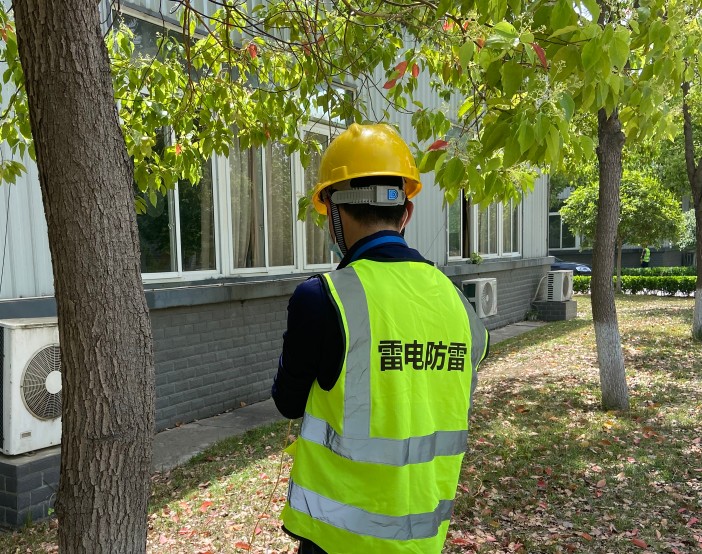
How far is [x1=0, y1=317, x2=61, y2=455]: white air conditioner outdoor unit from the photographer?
405cm

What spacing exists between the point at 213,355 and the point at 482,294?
6.37m

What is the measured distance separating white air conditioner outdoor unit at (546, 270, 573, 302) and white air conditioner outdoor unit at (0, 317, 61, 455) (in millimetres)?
13105

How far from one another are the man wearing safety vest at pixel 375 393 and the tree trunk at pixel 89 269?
0.51 metres

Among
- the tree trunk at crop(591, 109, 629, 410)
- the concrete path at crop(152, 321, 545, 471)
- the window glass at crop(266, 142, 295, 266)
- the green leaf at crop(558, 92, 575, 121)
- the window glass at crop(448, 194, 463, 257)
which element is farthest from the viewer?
the window glass at crop(448, 194, 463, 257)

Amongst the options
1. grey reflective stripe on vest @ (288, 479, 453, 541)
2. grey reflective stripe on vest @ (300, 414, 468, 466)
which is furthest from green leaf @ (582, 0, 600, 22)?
grey reflective stripe on vest @ (288, 479, 453, 541)

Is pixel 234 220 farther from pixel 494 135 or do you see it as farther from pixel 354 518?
pixel 354 518

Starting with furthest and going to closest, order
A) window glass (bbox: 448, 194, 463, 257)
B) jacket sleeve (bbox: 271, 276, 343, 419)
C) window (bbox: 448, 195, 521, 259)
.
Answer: window (bbox: 448, 195, 521, 259)
window glass (bbox: 448, 194, 463, 257)
jacket sleeve (bbox: 271, 276, 343, 419)

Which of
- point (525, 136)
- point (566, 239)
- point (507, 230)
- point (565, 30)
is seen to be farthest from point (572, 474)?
point (566, 239)

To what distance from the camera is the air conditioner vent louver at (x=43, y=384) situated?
163 inches

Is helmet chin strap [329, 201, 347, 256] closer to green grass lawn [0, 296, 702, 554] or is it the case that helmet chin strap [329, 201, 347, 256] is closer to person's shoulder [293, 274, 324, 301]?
person's shoulder [293, 274, 324, 301]

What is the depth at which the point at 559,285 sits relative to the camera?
15.3m

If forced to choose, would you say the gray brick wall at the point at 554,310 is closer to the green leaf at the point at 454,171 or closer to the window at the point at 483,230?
the window at the point at 483,230

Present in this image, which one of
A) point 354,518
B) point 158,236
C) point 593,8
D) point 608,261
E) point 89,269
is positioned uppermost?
point 593,8

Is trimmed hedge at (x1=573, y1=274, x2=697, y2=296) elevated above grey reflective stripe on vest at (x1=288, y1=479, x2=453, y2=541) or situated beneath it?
situated beneath
